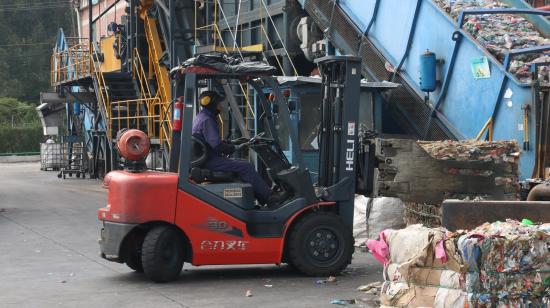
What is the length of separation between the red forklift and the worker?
9cm

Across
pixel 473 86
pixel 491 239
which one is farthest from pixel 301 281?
pixel 473 86

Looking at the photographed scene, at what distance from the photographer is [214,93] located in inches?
376

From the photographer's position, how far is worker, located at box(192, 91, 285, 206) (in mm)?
9375

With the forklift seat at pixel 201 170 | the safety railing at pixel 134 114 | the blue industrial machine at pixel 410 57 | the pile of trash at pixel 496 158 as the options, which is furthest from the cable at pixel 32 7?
the forklift seat at pixel 201 170

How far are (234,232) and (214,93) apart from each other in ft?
5.16

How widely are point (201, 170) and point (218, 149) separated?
30 cm

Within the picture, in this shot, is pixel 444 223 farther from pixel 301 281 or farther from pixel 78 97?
pixel 78 97

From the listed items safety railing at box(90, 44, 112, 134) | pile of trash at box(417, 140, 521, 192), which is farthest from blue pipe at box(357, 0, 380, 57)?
safety railing at box(90, 44, 112, 134)

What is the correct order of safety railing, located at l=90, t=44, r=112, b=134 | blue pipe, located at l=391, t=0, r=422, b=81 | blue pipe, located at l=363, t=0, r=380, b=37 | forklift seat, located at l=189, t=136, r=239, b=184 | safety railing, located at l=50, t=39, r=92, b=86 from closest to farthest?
1. forklift seat, located at l=189, t=136, r=239, b=184
2. blue pipe, located at l=391, t=0, r=422, b=81
3. blue pipe, located at l=363, t=0, r=380, b=37
4. safety railing, located at l=90, t=44, r=112, b=134
5. safety railing, located at l=50, t=39, r=92, b=86

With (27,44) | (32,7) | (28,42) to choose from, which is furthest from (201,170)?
(32,7)

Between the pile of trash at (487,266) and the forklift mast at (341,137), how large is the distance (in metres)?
2.88

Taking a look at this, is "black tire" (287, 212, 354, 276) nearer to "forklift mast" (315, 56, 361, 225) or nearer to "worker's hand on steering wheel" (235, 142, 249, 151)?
"forklift mast" (315, 56, 361, 225)

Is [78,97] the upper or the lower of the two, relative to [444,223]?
upper

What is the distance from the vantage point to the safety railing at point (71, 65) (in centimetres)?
2775
